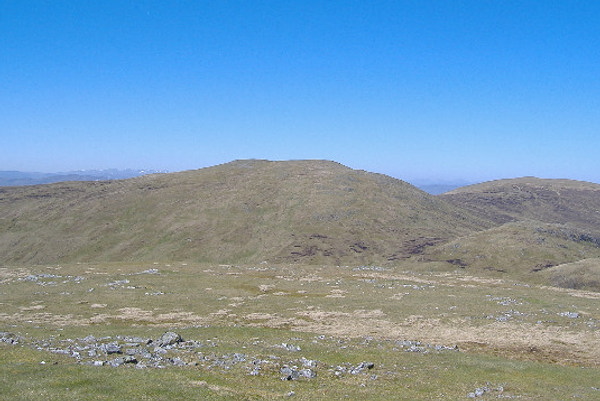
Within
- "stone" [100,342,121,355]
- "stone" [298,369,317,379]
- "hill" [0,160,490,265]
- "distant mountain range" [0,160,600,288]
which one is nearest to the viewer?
"stone" [298,369,317,379]

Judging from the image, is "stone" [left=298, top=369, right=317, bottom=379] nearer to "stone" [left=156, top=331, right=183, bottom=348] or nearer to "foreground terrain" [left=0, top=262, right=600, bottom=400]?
"foreground terrain" [left=0, top=262, right=600, bottom=400]

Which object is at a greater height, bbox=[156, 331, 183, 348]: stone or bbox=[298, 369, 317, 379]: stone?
bbox=[298, 369, 317, 379]: stone

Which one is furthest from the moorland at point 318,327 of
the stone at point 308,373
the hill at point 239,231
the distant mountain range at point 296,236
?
the hill at point 239,231

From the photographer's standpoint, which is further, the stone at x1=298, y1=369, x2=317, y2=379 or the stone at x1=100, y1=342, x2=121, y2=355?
the stone at x1=100, y1=342, x2=121, y2=355

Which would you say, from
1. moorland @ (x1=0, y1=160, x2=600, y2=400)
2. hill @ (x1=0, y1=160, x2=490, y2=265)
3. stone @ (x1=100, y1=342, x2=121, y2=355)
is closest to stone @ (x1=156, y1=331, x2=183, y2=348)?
moorland @ (x1=0, y1=160, x2=600, y2=400)

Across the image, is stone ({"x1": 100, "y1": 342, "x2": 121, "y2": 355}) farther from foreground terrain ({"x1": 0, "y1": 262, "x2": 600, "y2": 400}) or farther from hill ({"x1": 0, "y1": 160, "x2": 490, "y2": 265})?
hill ({"x1": 0, "y1": 160, "x2": 490, "y2": 265})

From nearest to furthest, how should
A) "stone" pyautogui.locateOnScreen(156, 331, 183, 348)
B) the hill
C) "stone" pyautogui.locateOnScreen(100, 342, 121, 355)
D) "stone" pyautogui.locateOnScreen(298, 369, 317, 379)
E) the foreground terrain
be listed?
the foreground terrain
"stone" pyautogui.locateOnScreen(298, 369, 317, 379)
"stone" pyautogui.locateOnScreen(100, 342, 121, 355)
"stone" pyautogui.locateOnScreen(156, 331, 183, 348)
the hill

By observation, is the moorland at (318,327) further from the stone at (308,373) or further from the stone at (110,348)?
the stone at (110,348)

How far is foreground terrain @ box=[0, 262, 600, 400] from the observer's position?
27.8m

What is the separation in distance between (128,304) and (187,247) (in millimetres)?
99379

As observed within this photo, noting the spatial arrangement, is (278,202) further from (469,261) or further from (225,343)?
(225,343)

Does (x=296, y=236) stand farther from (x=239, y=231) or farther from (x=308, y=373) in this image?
(x=308, y=373)

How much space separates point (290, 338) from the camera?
44.3 metres

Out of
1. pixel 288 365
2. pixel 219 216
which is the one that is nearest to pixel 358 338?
pixel 288 365
